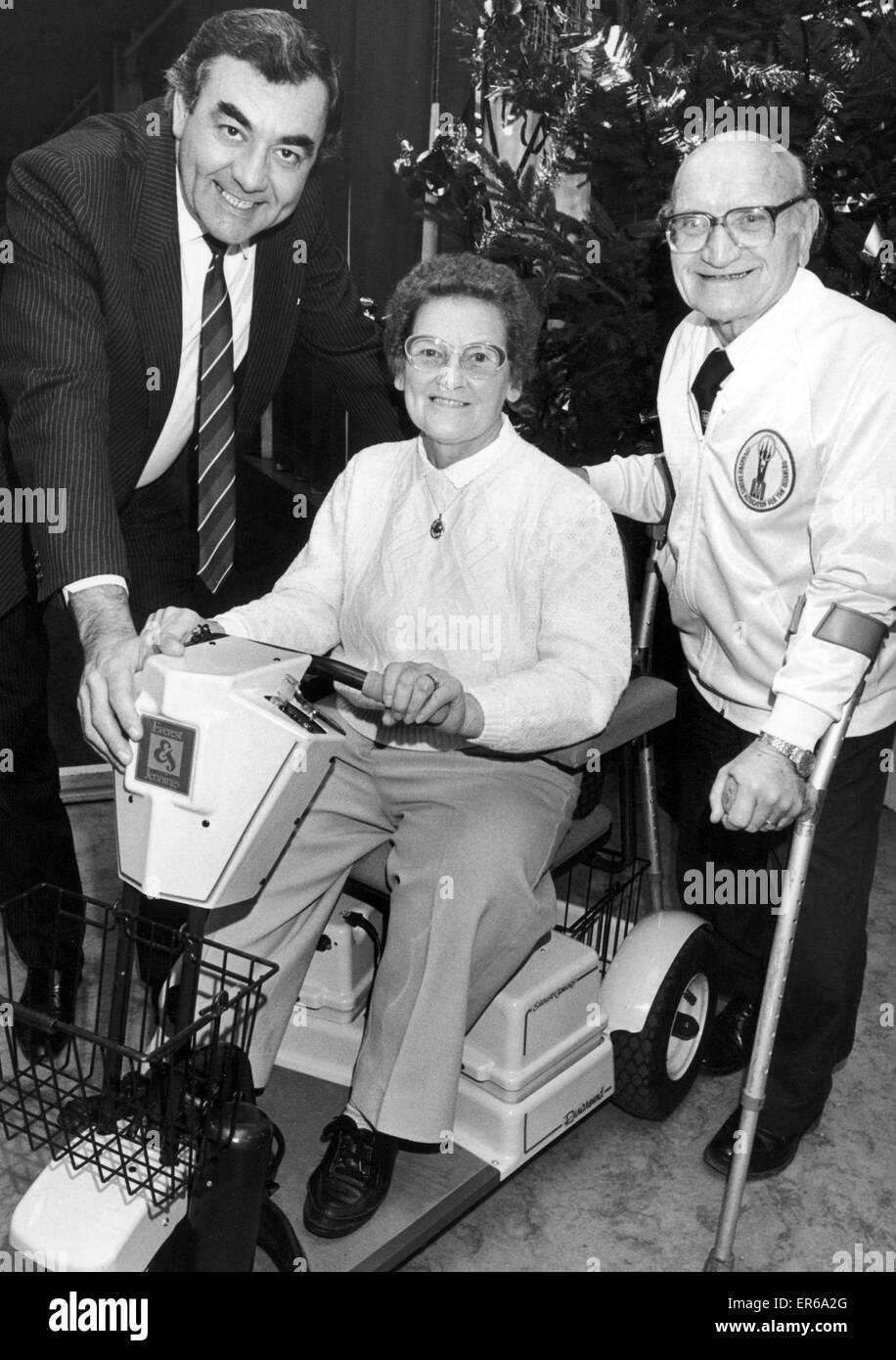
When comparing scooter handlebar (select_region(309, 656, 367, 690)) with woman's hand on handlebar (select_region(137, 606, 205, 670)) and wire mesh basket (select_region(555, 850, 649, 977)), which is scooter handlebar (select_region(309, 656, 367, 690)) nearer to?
woman's hand on handlebar (select_region(137, 606, 205, 670))

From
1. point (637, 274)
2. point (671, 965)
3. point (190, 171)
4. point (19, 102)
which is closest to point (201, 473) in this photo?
point (190, 171)

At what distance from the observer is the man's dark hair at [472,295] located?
7.29 feet

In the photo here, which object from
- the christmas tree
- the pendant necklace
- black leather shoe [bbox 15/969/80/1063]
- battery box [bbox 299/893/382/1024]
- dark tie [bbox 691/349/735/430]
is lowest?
black leather shoe [bbox 15/969/80/1063]

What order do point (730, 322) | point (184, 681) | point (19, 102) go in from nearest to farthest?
point (184, 681)
point (730, 322)
point (19, 102)

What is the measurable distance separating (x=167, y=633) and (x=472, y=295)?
824 millimetres

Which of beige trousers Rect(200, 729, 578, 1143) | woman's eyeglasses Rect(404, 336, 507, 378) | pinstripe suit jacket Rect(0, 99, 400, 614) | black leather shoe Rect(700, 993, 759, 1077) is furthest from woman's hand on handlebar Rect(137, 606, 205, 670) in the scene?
black leather shoe Rect(700, 993, 759, 1077)

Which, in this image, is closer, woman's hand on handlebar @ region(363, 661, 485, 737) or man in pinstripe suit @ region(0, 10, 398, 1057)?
woman's hand on handlebar @ region(363, 661, 485, 737)

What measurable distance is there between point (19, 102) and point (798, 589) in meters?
4.29

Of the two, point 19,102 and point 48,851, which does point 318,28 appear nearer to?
point 19,102

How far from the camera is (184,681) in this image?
1606 millimetres

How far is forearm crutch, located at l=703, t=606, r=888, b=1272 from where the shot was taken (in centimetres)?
189

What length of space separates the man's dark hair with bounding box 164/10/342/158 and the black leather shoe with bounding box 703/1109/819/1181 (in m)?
1.89

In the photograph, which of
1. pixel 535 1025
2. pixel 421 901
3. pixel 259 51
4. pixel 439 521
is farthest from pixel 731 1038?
pixel 259 51
